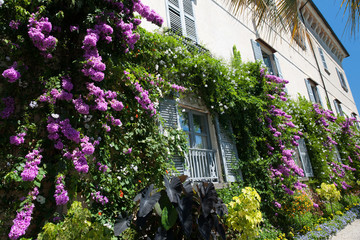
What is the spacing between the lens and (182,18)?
561cm

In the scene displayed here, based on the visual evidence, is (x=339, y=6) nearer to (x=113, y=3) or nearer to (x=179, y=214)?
(x=113, y=3)

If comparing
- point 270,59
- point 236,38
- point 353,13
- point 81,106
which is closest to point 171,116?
point 81,106

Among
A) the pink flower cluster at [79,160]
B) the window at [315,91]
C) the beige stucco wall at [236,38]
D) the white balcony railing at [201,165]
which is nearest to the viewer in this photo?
the pink flower cluster at [79,160]

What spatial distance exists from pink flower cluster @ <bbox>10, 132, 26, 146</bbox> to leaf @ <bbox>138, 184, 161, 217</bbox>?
1372mm

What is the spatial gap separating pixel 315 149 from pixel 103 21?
8.29 m

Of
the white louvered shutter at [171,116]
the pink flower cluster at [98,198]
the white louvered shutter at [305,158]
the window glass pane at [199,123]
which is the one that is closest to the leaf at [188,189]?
the pink flower cluster at [98,198]

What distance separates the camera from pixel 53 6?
9.20 feet

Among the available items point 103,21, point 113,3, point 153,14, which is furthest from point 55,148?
point 153,14

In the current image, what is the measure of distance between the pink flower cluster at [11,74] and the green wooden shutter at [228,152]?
12.0 feet

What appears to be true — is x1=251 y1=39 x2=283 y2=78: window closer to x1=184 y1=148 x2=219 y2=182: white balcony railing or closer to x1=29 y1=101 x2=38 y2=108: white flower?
x1=184 y1=148 x2=219 y2=182: white balcony railing

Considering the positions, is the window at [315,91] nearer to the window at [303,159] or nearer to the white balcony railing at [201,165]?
the window at [303,159]

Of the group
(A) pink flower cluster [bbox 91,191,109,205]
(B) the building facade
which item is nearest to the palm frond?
(B) the building facade

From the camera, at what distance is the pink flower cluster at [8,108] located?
247 cm

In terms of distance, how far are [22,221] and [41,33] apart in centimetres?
187
